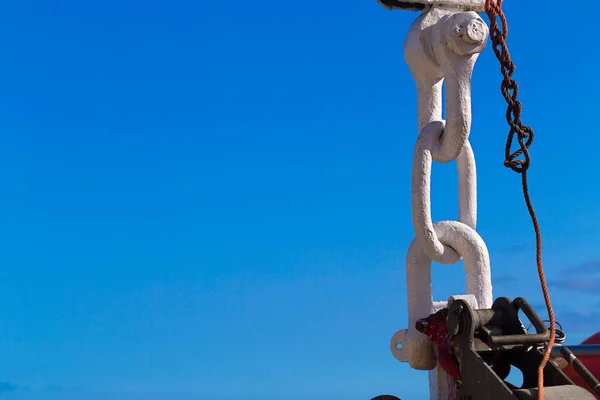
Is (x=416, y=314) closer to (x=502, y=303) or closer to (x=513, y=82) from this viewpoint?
(x=502, y=303)

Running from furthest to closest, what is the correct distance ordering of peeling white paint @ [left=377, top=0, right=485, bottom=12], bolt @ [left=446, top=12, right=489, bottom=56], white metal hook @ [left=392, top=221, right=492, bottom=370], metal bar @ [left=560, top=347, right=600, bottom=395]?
peeling white paint @ [left=377, top=0, right=485, bottom=12] → white metal hook @ [left=392, top=221, right=492, bottom=370] → bolt @ [left=446, top=12, right=489, bottom=56] → metal bar @ [left=560, top=347, right=600, bottom=395]

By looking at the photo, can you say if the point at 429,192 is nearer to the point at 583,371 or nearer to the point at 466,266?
the point at 466,266

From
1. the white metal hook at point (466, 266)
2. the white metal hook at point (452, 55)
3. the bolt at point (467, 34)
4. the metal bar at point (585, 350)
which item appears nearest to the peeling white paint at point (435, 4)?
the white metal hook at point (452, 55)

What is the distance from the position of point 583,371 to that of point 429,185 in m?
1.42

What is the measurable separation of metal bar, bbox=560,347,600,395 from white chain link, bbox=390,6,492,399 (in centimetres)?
77

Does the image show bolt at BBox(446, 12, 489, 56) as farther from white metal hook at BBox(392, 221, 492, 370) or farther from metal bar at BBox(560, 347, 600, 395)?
metal bar at BBox(560, 347, 600, 395)

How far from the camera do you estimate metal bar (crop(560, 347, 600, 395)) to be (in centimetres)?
394

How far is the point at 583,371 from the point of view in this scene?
4.02m

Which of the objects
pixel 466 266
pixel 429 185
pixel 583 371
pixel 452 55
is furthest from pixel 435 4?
pixel 583 371

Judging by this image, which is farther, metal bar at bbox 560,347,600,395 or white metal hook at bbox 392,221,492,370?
white metal hook at bbox 392,221,492,370

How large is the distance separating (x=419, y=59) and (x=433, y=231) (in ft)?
3.62

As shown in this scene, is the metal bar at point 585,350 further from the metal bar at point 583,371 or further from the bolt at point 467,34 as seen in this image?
the bolt at point 467,34

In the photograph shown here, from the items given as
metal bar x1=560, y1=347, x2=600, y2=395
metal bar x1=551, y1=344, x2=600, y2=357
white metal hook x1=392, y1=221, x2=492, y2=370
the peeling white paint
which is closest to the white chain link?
white metal hook x1=392, y1=221, x2=492, y2=370

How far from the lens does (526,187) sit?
13.5 feet
